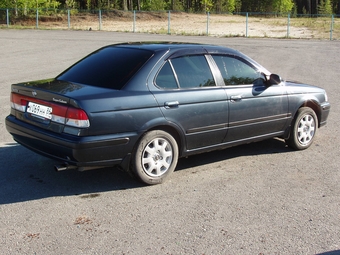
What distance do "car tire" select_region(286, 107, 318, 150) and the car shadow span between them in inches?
35.4

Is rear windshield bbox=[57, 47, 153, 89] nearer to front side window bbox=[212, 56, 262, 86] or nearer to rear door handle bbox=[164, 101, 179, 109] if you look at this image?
rear door handle bbox=[164, 101, 179, 109]

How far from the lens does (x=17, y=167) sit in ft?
19.0

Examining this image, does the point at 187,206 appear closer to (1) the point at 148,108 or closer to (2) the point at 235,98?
(1) the point at 148,108

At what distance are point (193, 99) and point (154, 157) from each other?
84cm

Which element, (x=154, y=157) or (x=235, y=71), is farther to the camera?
(x=235, y=71)

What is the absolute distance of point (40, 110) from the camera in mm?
5082

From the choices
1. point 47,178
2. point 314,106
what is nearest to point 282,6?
point 314,106

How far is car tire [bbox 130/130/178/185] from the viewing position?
514 cm

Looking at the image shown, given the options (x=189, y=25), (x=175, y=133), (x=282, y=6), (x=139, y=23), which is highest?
(x=282, y=6)

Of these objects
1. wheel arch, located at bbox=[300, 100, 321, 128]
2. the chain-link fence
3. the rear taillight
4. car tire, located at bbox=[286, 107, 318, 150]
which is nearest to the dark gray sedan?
the rear taillight

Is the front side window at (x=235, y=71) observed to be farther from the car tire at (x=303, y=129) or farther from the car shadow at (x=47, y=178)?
the car shadow at (x=47, y=178)

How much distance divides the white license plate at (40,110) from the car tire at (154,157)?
1019 mm

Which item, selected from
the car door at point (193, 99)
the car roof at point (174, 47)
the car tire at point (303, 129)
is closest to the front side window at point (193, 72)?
the car door at point (193, 99)

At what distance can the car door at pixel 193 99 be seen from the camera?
5.34 m
